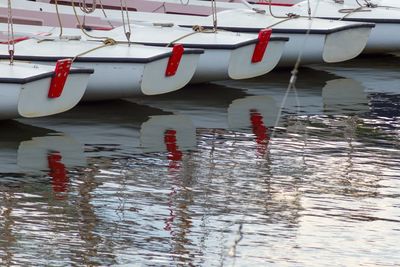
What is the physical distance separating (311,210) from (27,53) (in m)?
5.49

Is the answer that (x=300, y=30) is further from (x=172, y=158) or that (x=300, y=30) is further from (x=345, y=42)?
(x=172, y=158)

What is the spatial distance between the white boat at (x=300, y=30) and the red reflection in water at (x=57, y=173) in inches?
237

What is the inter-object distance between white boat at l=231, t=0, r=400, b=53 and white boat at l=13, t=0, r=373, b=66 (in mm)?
1105

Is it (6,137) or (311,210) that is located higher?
(6,137)

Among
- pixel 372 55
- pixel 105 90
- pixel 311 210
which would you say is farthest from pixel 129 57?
pixel 372 55

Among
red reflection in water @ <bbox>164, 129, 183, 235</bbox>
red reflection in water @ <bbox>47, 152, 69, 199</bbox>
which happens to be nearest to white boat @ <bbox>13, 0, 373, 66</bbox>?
red reflection in water @ <bbox>164, 129, 183, 235</bbox>

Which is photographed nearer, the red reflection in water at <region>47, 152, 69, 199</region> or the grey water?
the grey water

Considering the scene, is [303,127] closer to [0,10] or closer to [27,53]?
[27,53]

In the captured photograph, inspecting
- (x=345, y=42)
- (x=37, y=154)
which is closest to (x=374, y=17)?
(x=345, y=42)

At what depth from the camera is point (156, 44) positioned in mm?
19359

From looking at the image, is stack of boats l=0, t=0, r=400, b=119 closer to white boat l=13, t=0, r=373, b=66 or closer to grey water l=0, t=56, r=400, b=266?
white boat l=13, t=0, r=373, b=66

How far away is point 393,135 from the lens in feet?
57.2

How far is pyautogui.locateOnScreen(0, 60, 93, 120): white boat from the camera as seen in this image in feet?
52.7

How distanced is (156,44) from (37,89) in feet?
10.8
